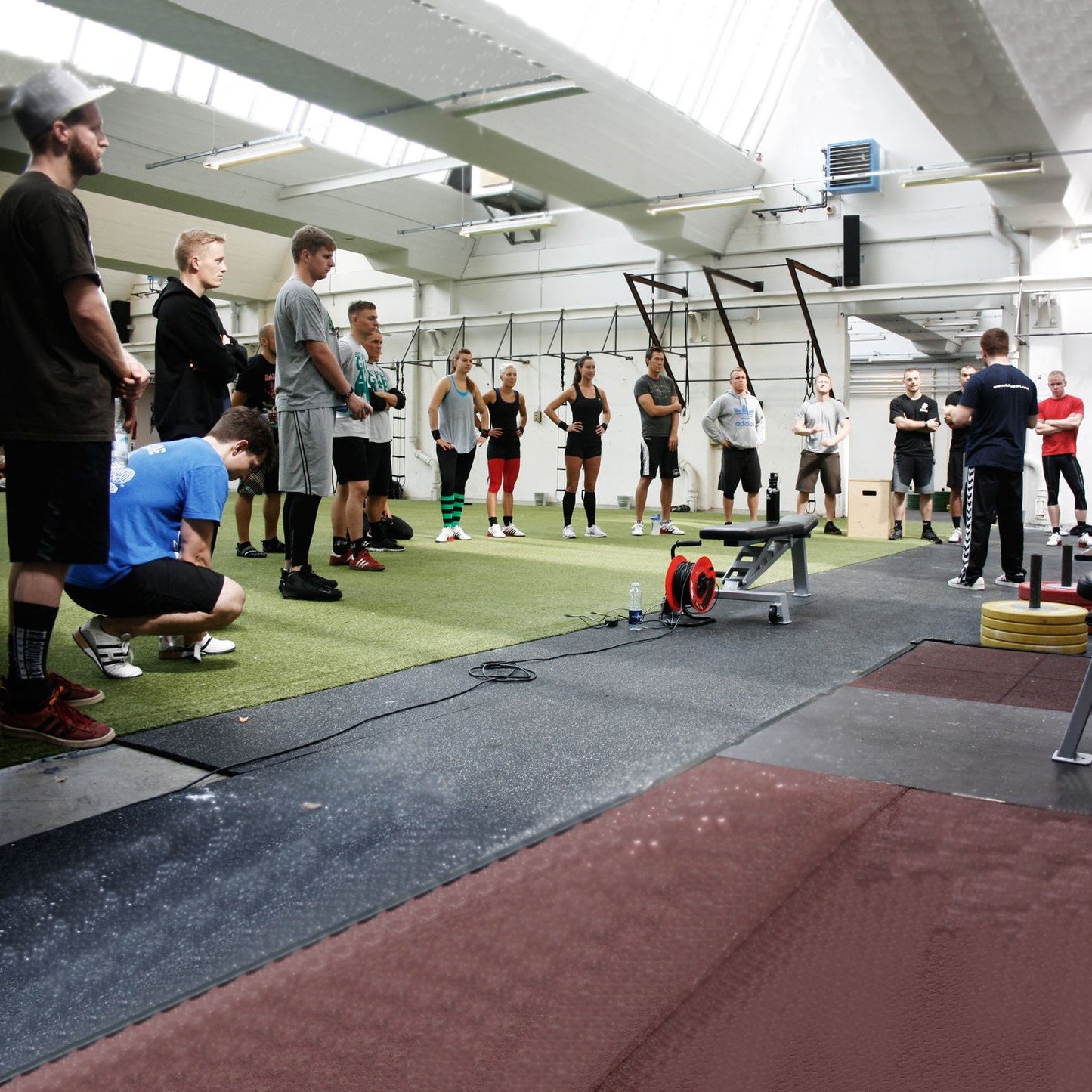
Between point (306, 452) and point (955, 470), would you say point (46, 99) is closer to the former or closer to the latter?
point (306, 452)

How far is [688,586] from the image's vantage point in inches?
177

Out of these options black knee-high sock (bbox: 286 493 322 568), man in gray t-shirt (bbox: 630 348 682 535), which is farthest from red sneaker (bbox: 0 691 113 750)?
man in gray t-shirt (bbox: 630 348 682 535)

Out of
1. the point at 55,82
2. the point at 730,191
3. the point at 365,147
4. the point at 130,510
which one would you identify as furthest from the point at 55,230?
the point at 365,147

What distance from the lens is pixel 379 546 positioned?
23.6ft

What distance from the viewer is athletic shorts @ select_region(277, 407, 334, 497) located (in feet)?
15.1

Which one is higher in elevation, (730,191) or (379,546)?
(730,191)

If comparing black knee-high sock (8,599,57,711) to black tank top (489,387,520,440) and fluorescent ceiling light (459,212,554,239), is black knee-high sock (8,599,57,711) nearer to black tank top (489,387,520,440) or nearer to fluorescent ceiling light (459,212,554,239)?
black tank top (489,387,520,440)

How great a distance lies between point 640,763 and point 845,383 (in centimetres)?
1127

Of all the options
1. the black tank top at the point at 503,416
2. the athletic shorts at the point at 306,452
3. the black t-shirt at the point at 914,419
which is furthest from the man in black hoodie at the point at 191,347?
the black t-shirt at the point at 914,419

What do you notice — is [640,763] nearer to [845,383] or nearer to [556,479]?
[845,383]

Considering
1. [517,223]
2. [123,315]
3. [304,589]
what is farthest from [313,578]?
[123,315]

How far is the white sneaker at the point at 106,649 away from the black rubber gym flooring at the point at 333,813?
0.60 metres

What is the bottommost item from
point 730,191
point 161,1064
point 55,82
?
point 161,1064

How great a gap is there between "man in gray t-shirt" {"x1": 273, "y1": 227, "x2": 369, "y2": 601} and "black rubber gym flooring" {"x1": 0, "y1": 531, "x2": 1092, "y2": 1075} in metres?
1.38
